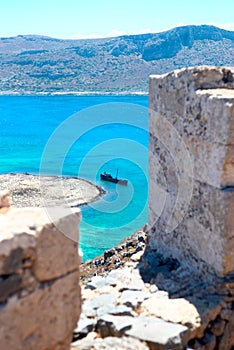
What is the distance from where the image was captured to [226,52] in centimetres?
12681

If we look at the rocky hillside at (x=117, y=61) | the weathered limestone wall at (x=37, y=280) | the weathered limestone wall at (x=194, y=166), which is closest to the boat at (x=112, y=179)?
the weathered limestone wall at (x=194, y=166)

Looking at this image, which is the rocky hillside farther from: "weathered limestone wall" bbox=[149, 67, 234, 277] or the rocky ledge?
the rocky ledge

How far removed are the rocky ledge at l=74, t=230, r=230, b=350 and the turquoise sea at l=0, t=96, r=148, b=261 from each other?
7.25m

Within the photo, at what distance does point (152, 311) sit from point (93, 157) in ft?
130

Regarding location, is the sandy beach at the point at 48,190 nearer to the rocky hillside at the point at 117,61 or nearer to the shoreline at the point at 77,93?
the shoreline at the point at 77,93

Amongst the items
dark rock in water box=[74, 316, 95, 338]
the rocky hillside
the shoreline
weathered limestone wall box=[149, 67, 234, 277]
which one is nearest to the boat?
weathered limestone wall box=[149, 67, 234, 277]

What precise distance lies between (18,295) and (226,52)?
131399mm

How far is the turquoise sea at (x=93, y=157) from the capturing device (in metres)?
26.0

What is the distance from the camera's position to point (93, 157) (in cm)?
4444

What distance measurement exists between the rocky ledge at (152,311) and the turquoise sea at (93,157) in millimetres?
7245

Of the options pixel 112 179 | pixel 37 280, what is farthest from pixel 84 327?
pixel 112 179

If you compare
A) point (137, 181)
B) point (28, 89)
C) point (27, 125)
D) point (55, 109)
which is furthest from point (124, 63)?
point (137, 181)

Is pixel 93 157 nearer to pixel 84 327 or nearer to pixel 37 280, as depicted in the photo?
pixel 84 327

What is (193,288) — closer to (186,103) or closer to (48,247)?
(186,103)
